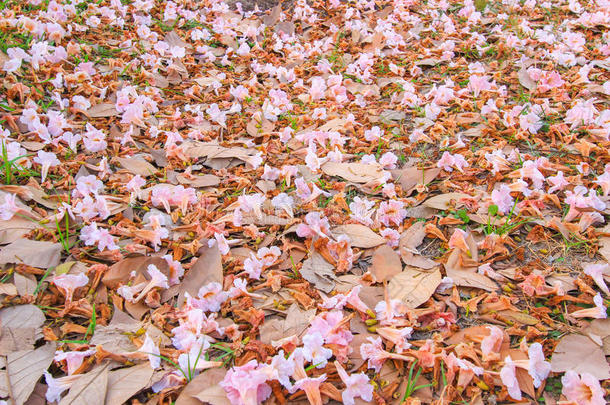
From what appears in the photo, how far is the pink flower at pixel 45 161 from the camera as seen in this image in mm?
2256

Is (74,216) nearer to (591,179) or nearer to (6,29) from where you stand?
(6,29)

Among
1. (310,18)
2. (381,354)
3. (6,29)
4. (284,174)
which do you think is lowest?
(381,354)

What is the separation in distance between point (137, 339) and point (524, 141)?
243cm

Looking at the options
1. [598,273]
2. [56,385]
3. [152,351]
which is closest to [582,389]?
[598,273]

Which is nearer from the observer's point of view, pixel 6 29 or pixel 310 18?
pixel 6 29

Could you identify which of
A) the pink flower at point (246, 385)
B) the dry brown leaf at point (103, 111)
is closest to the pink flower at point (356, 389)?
the pink flower at point (246, 385)

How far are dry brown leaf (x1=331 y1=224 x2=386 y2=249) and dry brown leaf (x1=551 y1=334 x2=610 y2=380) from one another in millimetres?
822

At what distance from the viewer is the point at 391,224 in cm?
219

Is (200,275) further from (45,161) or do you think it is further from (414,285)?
(45,161)

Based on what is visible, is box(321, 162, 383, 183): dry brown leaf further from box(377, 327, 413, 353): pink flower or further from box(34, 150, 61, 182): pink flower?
box(34, 150, 61, 182): pink flower

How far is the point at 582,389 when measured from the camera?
4.53 feet

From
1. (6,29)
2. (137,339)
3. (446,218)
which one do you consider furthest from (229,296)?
(6,29)

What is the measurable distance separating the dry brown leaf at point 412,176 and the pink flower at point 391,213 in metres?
0.24

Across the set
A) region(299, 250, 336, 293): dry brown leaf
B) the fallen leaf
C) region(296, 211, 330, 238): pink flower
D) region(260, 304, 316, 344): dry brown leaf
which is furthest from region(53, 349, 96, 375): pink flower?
the fallen leaf
